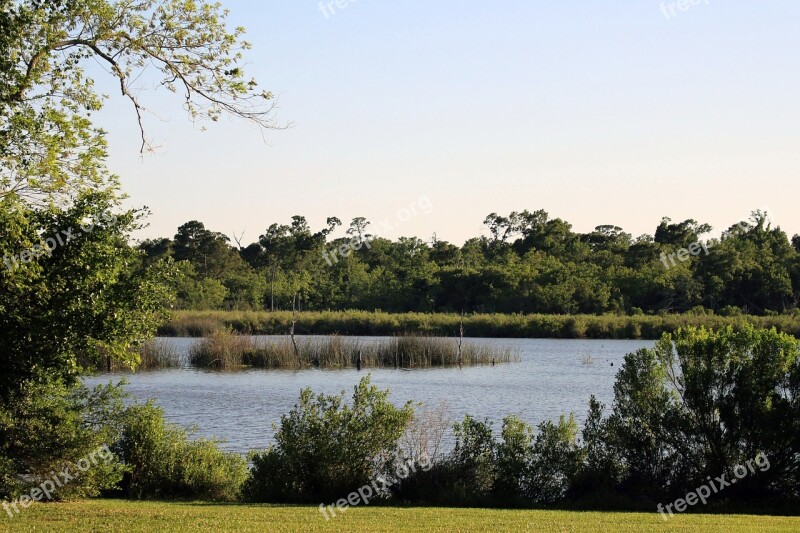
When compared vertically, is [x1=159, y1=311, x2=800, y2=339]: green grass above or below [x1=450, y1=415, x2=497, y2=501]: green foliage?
above

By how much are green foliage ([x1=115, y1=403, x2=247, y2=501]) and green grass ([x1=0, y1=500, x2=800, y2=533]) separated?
170 cm

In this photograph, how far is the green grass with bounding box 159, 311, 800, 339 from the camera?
197ft

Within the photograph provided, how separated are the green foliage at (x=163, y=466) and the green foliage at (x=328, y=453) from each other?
72cm

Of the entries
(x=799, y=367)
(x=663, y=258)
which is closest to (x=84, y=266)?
(x=799, y=367)

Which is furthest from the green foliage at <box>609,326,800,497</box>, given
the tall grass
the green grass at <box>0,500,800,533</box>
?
the tall grass

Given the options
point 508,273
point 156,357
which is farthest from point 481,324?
point 156,357

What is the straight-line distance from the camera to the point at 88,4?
12.5 m

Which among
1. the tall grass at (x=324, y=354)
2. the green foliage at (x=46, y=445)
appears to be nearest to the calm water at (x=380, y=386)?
the tall grass at (x=324, y=354)

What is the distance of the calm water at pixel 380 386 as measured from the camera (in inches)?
1002

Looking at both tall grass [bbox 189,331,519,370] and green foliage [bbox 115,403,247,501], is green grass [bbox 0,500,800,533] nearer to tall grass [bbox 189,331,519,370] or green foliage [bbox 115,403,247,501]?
green foliage [bbox 115,403,247,501]

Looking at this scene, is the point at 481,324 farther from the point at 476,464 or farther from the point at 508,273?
the point at 476,464

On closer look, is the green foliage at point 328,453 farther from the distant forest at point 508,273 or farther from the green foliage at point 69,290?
the distant forest at point 508,273

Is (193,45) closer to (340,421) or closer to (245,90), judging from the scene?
(245,90)

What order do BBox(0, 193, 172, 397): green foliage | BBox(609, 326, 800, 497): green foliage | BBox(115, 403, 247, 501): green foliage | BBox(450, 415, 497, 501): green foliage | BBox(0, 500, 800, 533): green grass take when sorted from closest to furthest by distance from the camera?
1. BBox(0, 500, 800, 533): green grass
2. BBox(0, 193, 172, 397): green foliage
3. BBox(609, 326, 800, 497): green foliage
4. BBox(450, 415, 497, 501): green foliage
5. BBox(115, 403, 247, 501): green foliage
